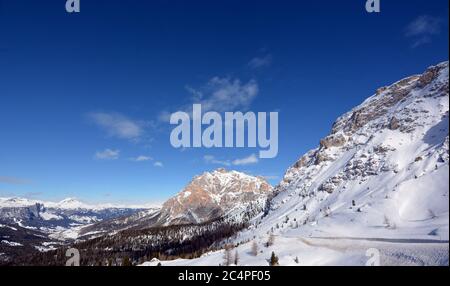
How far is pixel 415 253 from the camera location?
6906 centimetres

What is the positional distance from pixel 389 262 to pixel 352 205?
445 feet

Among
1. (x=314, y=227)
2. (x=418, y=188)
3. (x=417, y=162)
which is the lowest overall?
(x=314, y=227)

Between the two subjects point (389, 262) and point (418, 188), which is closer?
point (389, 262)

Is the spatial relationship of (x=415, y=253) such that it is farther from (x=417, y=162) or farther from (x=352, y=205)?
(x=417, y=162)
